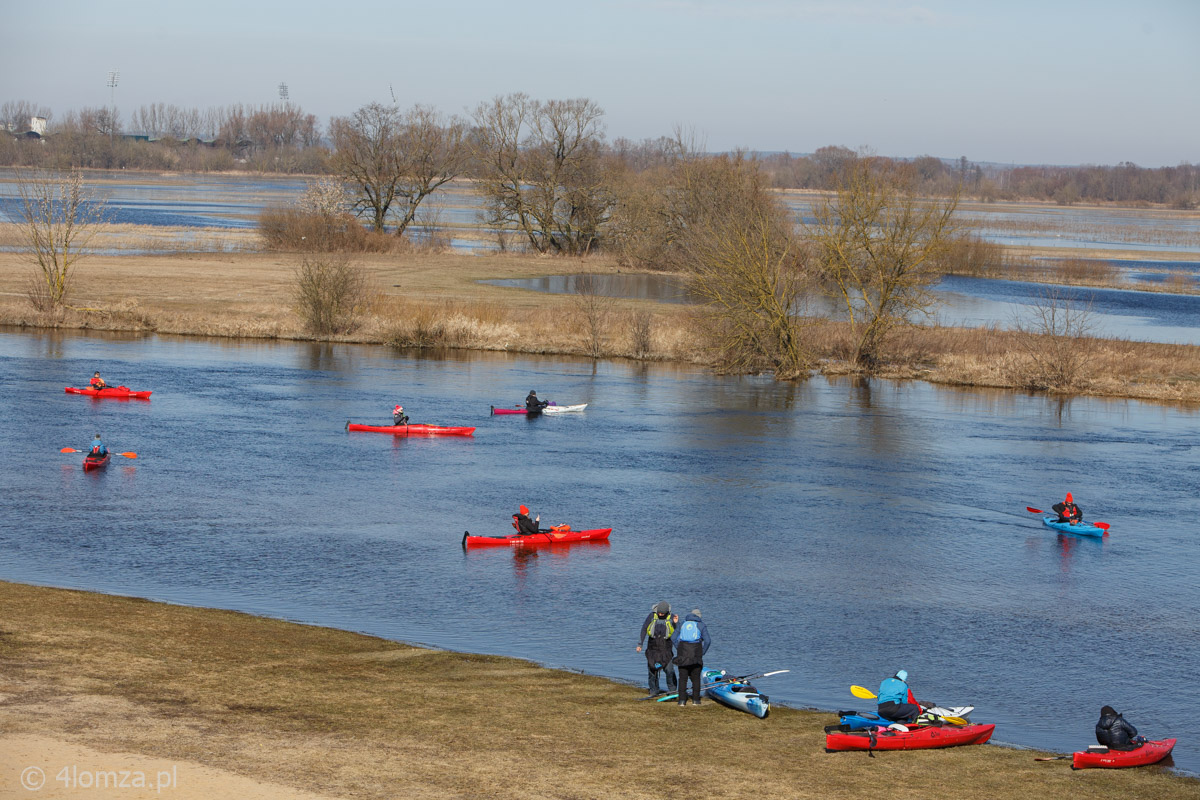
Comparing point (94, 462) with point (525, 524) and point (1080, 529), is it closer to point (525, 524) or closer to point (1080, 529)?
point (525, 524)

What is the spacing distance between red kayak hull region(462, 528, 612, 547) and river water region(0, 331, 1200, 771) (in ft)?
1.47

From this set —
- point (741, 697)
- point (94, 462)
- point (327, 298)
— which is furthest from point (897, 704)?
point (327, 298)

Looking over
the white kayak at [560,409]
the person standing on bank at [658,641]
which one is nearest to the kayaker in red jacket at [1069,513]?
the person standing on bank at [658,641]

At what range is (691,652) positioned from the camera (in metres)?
18.0

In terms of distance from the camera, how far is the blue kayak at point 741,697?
18.1 meters

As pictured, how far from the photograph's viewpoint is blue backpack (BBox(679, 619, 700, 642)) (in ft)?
58.7

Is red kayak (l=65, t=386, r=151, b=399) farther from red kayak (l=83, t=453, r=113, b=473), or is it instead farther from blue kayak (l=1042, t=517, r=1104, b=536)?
blue kayak (l=1042, t=517, r=1104, b=536)

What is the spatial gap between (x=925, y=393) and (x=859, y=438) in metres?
11.9

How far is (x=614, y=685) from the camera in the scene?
64.8ft

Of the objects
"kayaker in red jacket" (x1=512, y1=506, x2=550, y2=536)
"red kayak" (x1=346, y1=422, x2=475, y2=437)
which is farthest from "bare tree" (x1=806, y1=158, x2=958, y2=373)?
"kayaker in red jacket" (x1=512, y1=506, x2=550, y2=536)

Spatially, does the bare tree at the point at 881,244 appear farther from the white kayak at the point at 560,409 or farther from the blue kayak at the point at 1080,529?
the blue kayak at the point at 1080,529

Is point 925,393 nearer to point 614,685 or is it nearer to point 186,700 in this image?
point 614,685

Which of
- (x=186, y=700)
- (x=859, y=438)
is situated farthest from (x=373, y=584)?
(x=859, y=438)

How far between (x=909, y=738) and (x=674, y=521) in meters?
16.5
